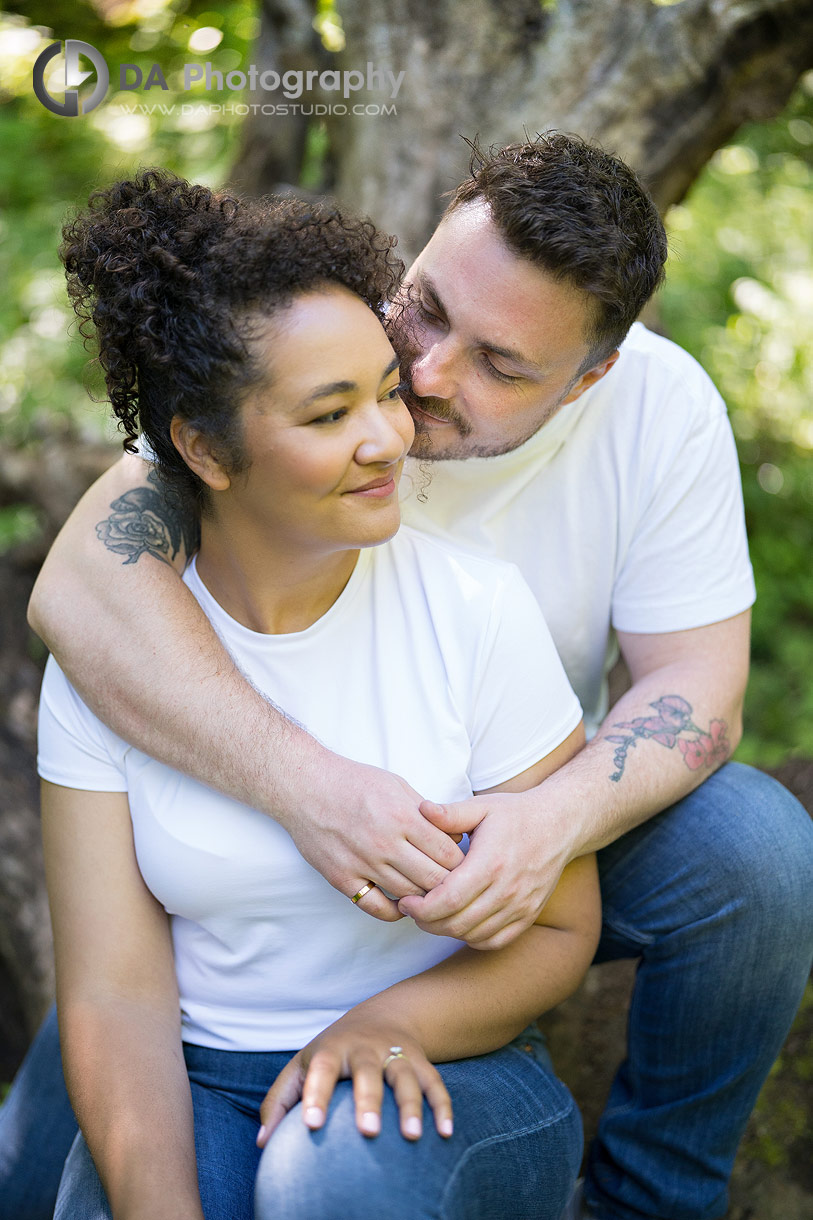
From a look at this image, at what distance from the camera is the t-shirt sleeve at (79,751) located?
1.73 meters

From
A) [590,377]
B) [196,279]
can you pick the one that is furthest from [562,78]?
[196,279]

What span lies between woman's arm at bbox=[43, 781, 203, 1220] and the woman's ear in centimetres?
56

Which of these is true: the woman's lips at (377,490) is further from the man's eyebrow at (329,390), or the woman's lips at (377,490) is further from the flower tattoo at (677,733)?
the flower tattoo at (677,733)

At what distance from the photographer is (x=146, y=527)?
1.87 m

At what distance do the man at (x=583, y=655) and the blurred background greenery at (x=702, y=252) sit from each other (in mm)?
2063

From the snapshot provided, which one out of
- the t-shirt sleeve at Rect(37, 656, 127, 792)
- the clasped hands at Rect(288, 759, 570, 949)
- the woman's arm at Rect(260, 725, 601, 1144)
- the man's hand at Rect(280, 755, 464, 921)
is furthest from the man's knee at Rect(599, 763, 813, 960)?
the t-shirt sleeve at Rect(37, 656, 127, 792)

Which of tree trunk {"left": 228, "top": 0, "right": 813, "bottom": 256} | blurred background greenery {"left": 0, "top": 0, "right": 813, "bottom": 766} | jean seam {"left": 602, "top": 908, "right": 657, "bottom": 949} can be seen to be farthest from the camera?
blurred background greenery {"left": 0, "top": 0, "right": 813, "bottom": 766}

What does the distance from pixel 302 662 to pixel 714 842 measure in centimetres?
85

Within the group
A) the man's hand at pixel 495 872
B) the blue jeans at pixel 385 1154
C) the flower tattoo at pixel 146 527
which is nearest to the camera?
the blue jeans at pixel 385 1154

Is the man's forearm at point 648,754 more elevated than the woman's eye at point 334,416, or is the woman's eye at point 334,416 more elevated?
Result: the woman's eye at point 334,416

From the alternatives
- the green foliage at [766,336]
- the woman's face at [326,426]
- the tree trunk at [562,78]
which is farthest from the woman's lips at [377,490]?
the green foliage at [766,336]

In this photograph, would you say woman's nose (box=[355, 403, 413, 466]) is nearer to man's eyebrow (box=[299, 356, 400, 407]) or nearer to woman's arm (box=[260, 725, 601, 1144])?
man's eyebrow (box=[299, 356, 400, 407])

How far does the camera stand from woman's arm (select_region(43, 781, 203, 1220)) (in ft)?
5.09

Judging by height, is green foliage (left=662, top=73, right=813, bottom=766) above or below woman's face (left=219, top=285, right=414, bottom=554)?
below
